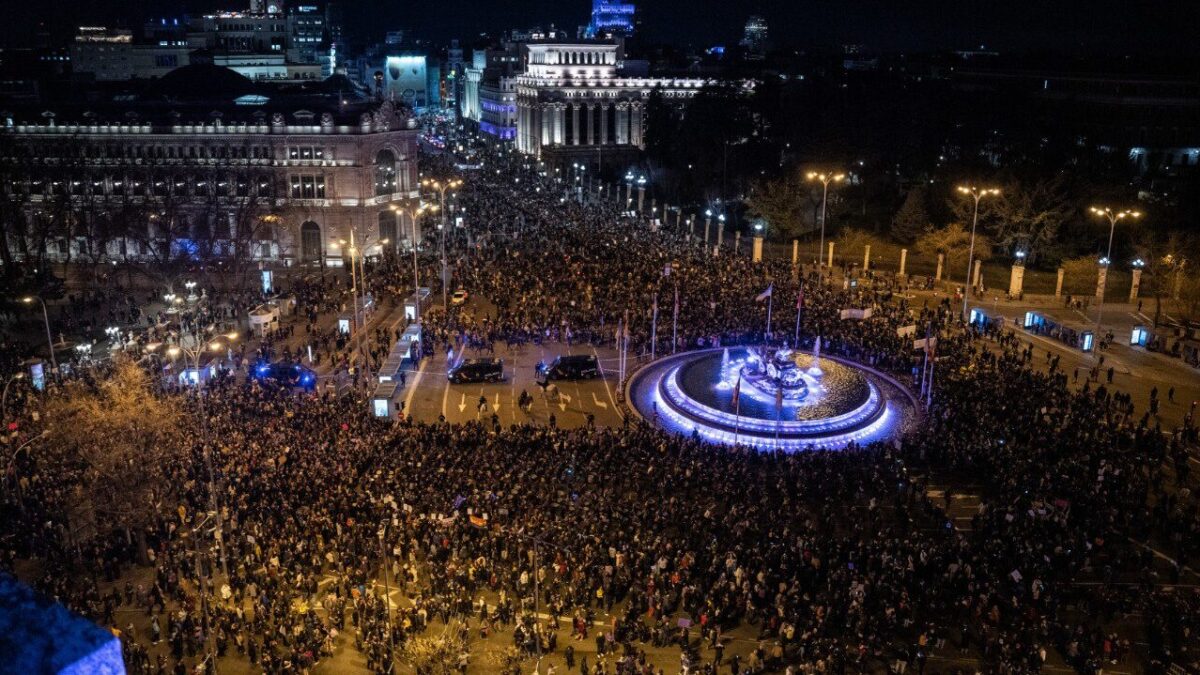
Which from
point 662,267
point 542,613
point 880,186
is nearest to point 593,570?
point 542,613

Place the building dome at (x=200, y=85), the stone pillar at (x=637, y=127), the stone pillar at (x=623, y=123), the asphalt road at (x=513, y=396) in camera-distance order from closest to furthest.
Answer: the asphalt road at (x=513, y=396)
the building dome at (x=200, y=85)
the stone pillar at (x=623, y=123)
the stone pillar at (x=637, y=127)

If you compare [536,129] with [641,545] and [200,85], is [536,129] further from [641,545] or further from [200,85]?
[641,545]

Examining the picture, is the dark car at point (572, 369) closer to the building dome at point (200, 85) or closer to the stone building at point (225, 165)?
the stone building at point (225, 165)

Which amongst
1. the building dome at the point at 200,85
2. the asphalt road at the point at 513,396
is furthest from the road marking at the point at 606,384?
the building dome at the point at 200,85

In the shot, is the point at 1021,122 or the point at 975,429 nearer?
the point at 975,429

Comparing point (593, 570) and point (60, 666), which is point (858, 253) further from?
point (60, 666)

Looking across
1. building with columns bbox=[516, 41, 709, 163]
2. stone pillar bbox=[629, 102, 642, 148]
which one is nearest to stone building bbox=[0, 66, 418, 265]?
building with columns bbox=[516, 41, 709, 163]
